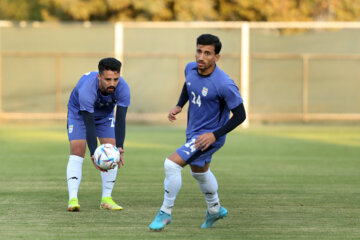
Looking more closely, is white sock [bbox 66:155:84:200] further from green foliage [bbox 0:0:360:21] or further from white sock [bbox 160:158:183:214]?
green foliage [bbox 0:0:360:21]

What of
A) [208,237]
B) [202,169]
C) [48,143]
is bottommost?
[48,143]

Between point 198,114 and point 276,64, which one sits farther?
point 276,64

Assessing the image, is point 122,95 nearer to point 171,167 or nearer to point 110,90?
point 110,90

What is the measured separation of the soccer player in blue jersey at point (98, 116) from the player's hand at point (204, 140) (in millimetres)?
1279

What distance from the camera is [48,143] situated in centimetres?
1959

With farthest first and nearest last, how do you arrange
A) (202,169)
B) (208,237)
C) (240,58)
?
1. (240,58)
2. (202,169)
3. (208,237)

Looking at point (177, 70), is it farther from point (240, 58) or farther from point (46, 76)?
point (46, 76)

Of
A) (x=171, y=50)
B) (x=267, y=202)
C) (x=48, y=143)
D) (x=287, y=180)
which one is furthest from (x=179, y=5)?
(x=267, y=202)

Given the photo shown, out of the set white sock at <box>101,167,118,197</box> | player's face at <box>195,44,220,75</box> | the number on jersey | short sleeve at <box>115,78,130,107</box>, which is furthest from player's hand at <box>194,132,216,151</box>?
white sock at <box>101,167,118,197</box>

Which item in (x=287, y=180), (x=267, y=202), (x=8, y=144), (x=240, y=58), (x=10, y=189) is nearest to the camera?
(x=267, y=202)

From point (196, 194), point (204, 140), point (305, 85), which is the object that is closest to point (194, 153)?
point (204, 140)

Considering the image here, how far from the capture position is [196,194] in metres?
10.2

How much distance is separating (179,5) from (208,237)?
24.3 metres

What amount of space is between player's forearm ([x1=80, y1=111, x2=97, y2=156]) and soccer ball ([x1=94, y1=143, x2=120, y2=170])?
10 centimetres
